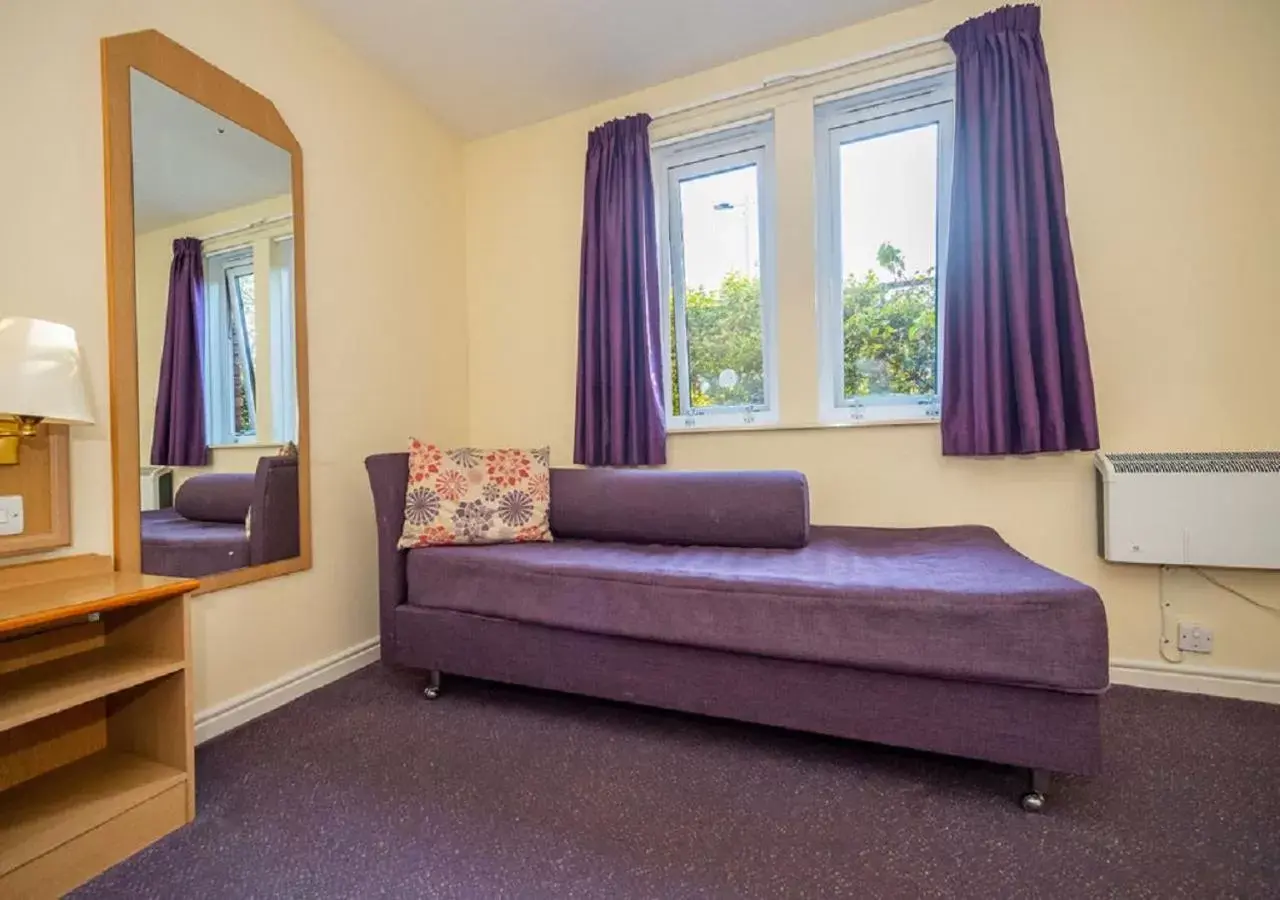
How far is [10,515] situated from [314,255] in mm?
1254

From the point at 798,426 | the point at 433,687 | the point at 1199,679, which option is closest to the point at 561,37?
the point at 798,426

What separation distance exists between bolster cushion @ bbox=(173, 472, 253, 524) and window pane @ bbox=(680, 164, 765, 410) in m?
1.82

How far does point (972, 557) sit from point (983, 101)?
1.64 metres

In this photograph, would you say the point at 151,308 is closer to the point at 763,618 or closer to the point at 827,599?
the point at 763,618

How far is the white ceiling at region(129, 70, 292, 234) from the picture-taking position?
1587mm

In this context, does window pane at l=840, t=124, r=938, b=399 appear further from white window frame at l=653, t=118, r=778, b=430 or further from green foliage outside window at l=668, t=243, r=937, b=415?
white window frame at l=653, t=118, r=778, b=430

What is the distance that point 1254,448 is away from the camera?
1.79m

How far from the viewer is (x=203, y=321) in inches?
71.5

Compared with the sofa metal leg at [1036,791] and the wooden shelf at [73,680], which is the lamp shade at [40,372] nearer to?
the wooden shelf at [73,680]

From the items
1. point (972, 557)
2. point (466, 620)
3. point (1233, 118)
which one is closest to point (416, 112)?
point (466, 620)

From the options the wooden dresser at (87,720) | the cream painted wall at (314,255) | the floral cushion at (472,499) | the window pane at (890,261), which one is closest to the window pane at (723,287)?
the window pane at (890,261)

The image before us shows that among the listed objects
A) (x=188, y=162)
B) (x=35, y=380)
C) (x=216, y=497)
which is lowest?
(x=216, y=497)

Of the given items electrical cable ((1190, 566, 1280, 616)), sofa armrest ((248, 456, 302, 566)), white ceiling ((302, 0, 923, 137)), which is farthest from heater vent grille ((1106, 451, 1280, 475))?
sofa armrest ((248, 456, 302, 566))

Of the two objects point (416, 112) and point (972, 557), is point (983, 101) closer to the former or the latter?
point (972, 557)
